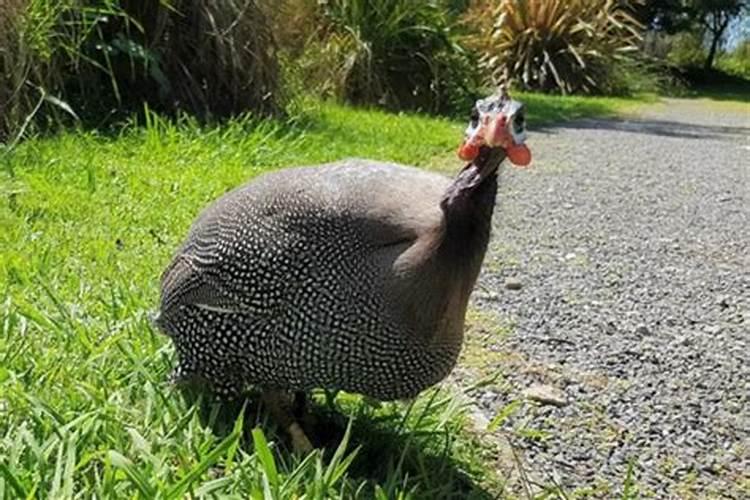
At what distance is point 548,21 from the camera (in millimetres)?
16562

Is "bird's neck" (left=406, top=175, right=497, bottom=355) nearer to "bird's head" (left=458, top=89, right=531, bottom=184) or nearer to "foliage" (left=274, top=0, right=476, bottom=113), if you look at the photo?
"bird's head" (left=458, top=89, right=531, bottom=184)

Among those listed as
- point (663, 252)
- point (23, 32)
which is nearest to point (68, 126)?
point (23, 32)

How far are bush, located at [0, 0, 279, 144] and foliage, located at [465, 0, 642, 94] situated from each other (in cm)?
966

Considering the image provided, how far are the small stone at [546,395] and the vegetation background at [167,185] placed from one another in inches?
8.7

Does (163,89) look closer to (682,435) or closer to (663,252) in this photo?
(663,252)

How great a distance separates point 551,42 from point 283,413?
14.9 metres

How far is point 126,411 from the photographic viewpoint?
2.30 m

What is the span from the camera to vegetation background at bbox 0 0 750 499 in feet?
7.00

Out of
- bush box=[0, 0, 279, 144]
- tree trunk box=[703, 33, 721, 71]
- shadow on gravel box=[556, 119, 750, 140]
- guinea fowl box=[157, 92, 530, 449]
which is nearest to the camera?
guinea fowl box=[157, 92, 530, 449]

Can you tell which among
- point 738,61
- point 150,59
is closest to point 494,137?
point 150,59

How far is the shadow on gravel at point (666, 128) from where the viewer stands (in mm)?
11570

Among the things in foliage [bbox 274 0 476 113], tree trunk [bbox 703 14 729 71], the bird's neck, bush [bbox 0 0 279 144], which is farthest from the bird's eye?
tree trunk [bbox 703 14 729 71]

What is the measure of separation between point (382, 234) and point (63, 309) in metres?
1.08

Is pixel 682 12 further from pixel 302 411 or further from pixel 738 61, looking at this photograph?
pixel 302 411
